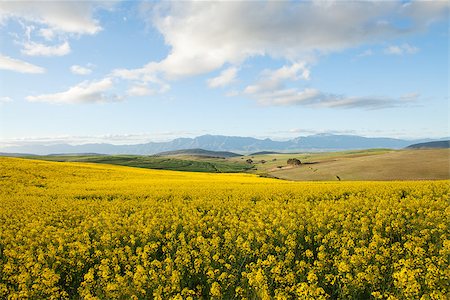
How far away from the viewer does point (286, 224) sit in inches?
543

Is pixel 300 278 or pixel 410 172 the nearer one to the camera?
pixel 300 278

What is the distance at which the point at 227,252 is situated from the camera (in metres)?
11.1

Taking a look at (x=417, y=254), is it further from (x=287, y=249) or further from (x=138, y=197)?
(x=138, y=197)

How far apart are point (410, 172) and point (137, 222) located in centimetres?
4068

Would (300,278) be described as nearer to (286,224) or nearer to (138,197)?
(286,224)

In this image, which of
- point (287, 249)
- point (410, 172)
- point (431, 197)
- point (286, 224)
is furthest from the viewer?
point (410, 172)

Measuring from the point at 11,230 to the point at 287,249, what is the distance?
1202 cm

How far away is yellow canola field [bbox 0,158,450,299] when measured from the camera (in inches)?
320

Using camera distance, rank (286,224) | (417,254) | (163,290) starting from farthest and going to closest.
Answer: (286,224) → (417,254) → (163,290)

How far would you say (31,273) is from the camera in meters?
9.77

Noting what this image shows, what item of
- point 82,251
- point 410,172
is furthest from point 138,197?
→ point 410,172

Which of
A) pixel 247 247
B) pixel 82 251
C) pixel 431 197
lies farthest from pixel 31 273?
pixel 431 197

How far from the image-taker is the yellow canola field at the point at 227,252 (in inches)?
320

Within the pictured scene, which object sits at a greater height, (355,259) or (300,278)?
(355,259)
